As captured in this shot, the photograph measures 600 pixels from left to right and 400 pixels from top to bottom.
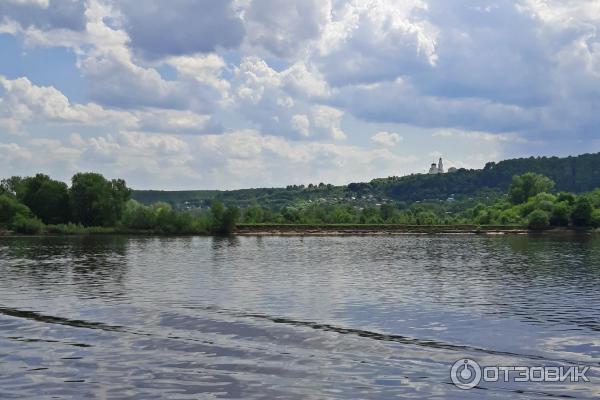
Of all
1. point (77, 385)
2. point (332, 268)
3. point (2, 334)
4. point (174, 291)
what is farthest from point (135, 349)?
point (332, 268)

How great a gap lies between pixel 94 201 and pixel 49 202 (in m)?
15.5

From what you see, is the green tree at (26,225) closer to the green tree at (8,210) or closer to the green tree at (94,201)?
the green tree at (8,210)

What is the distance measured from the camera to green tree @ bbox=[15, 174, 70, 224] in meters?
197

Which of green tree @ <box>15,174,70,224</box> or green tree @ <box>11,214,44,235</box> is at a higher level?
green tree @ <box>15,174,70,224</box>

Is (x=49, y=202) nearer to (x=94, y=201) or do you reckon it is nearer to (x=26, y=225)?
(x=94, y=201)

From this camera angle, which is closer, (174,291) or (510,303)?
(510,303)

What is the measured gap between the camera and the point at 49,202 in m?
197

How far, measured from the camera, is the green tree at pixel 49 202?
197 metres

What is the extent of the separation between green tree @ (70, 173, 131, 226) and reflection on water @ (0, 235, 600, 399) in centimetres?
12171

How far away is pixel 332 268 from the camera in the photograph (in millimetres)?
81812

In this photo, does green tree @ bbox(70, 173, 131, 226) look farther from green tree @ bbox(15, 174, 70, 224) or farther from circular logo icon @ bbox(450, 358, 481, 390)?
circular logo icon @ bbox(450, 358, 481, 390)

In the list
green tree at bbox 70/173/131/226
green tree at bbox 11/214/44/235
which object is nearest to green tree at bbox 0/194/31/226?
green tree at bbox 11/214/44/235

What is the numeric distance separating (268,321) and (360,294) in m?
15.4

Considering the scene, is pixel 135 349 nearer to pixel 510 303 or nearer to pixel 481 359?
pixel 481 359
